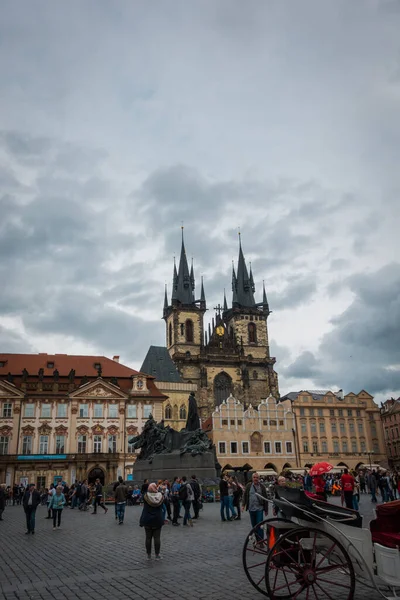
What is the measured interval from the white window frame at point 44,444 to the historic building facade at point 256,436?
66.0 ft

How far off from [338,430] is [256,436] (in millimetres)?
11308

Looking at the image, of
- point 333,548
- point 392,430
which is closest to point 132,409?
point 392,430

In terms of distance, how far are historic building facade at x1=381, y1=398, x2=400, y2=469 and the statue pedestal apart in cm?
5695

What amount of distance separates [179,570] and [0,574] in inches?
111

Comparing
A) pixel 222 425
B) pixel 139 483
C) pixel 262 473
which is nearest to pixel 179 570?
pixel 139 483

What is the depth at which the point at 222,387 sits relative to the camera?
81688 mm

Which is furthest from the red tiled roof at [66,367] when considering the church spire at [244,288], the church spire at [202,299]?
the church spire at [244,288]

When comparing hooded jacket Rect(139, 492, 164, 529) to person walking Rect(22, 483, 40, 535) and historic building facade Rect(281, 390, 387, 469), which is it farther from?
historic building facade Rect(281, 390, 387, 469)

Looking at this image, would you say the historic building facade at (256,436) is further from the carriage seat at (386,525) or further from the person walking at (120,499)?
the carriage seat at (386,525)

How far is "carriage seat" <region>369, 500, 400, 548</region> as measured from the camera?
19.8 feet

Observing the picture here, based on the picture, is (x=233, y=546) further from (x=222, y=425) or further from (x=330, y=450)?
(x=330, y=450)

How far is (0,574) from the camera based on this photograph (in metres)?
8.48

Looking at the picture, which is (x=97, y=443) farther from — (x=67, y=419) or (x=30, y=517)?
(x=30, y=517)

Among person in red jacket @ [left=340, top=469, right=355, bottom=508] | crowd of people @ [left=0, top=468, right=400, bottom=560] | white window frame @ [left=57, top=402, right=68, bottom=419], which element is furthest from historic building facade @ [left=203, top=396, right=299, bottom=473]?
person in red jacket @ [left=340, top=469, right=355, bottom=508]
